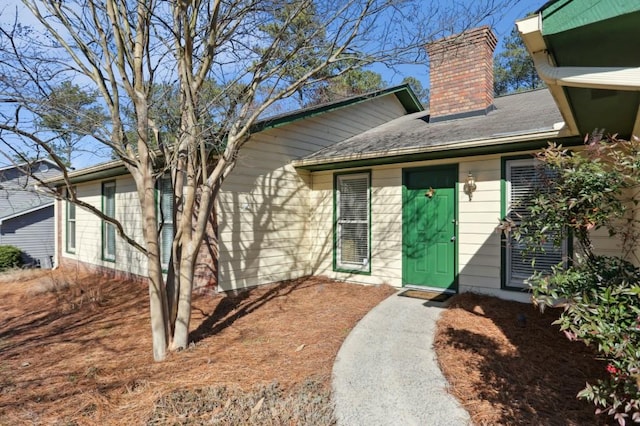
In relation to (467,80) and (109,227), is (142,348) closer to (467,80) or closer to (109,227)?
(109,227)

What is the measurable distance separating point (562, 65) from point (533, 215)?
109 cm

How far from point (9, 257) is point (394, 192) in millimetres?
15981

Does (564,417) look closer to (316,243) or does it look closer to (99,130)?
(99,130)

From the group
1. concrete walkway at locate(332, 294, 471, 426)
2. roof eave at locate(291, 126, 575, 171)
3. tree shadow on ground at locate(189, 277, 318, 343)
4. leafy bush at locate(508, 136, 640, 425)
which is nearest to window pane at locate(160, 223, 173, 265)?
tree shadow on ground at locate(189, 277, 318, 343)

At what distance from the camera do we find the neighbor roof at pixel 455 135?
5.55 meters

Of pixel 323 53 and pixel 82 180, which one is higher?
pixel 323 53

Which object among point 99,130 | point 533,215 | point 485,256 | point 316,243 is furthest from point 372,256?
point 99,130

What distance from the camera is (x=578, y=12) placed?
6.93ft

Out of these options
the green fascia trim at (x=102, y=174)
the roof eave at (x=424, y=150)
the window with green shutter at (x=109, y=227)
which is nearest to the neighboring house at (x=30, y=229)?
the green fascia trim at (x=102, y=174)

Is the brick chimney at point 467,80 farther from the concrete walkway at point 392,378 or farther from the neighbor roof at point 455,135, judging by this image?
the concrete walkway at point 392,378

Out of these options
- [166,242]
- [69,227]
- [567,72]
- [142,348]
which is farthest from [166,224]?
[567,72]

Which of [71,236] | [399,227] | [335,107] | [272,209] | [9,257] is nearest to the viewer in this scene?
[399,227]

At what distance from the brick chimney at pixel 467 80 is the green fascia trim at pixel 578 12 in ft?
18.2

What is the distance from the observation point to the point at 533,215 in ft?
9.46
